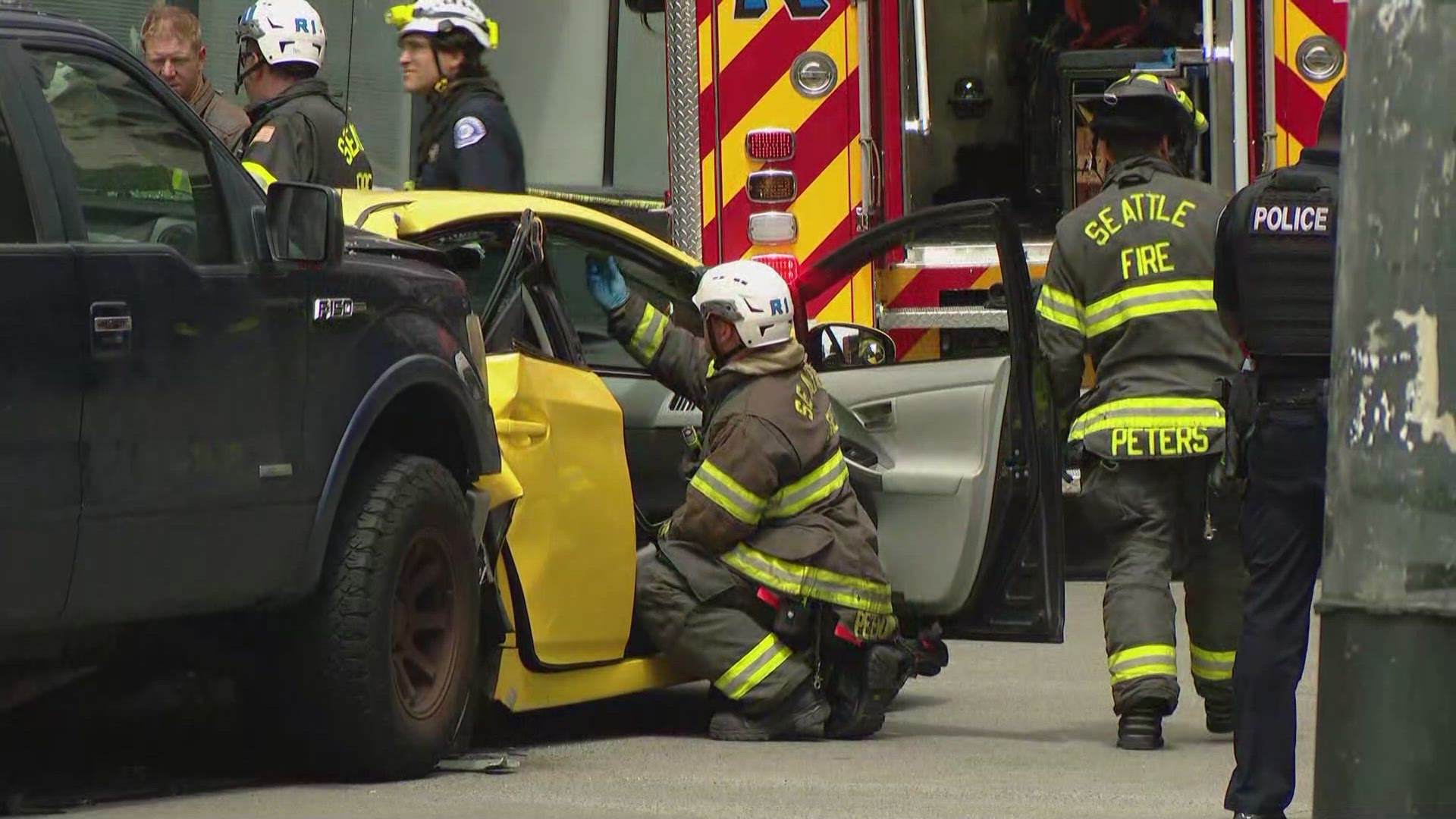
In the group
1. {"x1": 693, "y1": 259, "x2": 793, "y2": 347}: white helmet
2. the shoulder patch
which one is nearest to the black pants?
{"x1": 693, "y1": 259, "x2": 793, "y2": 347}: white helmet

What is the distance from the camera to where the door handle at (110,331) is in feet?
17.0

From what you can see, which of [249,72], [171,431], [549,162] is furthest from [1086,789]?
[549,162]

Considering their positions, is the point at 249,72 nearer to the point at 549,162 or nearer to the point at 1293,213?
the point at 1293,213

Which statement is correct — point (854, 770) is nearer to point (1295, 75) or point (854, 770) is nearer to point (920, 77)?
point (920, 77)

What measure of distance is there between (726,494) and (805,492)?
0.24 metres

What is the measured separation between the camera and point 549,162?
1298 centimetres

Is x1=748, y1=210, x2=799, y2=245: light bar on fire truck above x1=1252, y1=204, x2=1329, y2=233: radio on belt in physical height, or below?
below

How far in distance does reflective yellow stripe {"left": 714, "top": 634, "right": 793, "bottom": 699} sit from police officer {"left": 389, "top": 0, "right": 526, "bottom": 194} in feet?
5.78

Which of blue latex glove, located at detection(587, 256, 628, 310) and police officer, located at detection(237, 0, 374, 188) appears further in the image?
police officer, located at detection(237, 0, 374, 188)

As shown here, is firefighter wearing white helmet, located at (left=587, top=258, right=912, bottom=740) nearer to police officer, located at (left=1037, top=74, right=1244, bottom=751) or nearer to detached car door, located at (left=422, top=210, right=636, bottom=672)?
detached car door, located at (left=422, top=210, right=636, bottom=672)

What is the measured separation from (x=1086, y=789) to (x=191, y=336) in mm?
2247

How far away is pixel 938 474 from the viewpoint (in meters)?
7.48

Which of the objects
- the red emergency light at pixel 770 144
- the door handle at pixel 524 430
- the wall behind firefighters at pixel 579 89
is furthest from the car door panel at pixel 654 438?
the wall behind firefighters at pixel 579 89

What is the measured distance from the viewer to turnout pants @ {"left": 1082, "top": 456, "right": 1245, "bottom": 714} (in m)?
7.14
